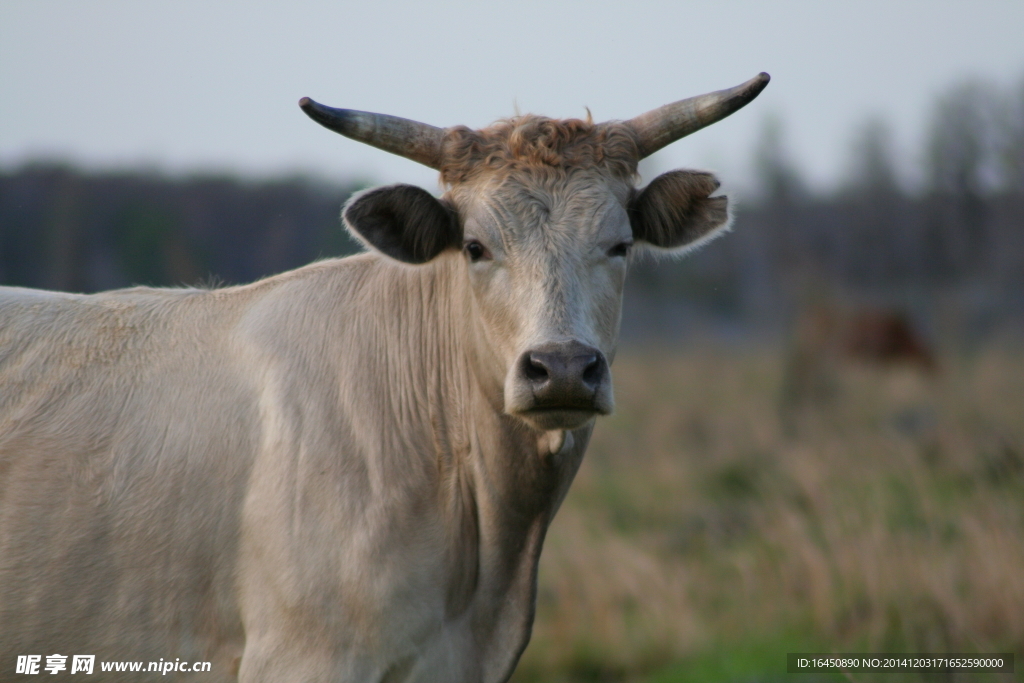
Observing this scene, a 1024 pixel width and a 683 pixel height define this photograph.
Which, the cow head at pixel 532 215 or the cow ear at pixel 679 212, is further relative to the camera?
the cow ear at pixel 679 212

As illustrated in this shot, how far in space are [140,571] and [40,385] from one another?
3.14 feet

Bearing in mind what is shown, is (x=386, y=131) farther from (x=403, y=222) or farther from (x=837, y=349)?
(x=837, y=349)

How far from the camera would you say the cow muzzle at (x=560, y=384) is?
10.5ft

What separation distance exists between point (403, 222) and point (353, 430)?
93cm

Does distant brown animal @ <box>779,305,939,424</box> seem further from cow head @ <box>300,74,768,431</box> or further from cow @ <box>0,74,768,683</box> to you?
cow @ <box>0,74,768,683</box>

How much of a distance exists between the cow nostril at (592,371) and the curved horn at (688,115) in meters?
1.26

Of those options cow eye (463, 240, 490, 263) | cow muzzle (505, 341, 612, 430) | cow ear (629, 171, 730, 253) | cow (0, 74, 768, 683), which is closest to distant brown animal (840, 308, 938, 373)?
cow ear (629, 171, 730, 253)

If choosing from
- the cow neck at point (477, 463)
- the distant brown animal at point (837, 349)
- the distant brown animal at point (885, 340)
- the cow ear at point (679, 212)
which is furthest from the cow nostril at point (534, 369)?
the distant brown animal at point (885, 340)

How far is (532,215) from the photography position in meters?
3.67

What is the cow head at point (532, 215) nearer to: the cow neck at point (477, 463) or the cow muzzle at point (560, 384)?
the cow muzzle at point (560, 384)

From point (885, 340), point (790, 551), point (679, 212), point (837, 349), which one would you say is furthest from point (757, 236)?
point (679, 212)

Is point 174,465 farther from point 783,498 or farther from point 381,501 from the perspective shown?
point 783,498

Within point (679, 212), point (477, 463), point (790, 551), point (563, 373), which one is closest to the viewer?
point (563, 373)

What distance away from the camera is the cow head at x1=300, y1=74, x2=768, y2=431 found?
11.3 feet
